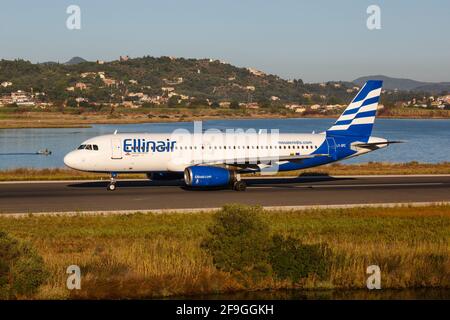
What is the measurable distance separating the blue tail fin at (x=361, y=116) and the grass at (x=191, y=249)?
1581 centimetres

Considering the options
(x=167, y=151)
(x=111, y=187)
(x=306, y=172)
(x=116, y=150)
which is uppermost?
(x=116, y=150)

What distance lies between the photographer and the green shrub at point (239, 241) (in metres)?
24.4

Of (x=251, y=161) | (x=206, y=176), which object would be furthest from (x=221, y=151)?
(x=206, y=176)

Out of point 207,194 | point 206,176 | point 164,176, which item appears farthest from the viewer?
point 164,176

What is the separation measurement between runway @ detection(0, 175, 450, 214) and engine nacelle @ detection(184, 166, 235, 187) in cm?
77

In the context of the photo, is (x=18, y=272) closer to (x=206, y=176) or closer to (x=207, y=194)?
(x=206, y=176)

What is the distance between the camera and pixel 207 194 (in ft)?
148

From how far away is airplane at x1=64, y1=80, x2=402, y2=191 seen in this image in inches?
1793

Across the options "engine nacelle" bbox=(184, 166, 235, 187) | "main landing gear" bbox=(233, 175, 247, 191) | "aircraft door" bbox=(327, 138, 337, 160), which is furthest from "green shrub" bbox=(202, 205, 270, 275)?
"aircraft door" bbox=(327, 138, 337, 160)

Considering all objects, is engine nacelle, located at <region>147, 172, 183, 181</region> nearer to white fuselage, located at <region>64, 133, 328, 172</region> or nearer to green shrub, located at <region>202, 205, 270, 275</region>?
white fuselage, located at <region>64, 133, 328, 172</region>

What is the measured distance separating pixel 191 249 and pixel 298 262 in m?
4.64

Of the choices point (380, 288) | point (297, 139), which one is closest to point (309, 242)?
point (380, 288)

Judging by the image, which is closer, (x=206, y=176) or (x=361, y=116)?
(x=206, y=176)

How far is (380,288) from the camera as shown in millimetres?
23969
